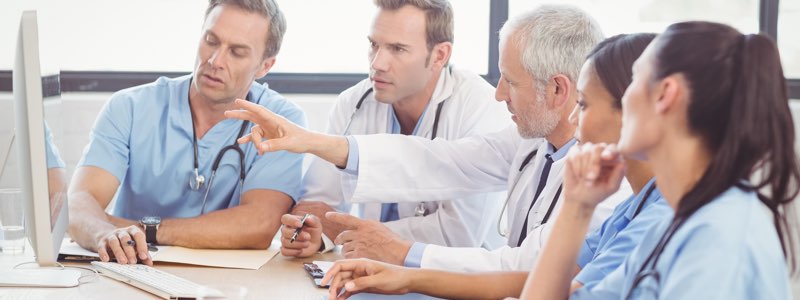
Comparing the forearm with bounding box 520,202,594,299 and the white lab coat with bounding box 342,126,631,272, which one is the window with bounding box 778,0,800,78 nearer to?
the white lab coat with bounding box 342,126,631,272

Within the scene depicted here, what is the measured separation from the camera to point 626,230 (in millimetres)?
1445

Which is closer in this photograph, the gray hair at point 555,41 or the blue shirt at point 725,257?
the blue shirt at point 725,257

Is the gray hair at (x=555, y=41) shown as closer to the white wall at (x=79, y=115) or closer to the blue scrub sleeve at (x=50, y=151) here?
the blue scrub sleeve at (x=50, y=151)

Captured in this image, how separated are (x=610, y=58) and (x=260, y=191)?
122cm

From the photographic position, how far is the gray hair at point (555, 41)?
2.08 meters

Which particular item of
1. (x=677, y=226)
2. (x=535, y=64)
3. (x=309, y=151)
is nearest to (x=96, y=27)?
(x=309, y=151)

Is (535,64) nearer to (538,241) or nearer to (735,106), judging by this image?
(538,241)

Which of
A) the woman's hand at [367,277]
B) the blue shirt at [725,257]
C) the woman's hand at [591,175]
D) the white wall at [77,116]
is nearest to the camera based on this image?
the blue shirt at [725,257]

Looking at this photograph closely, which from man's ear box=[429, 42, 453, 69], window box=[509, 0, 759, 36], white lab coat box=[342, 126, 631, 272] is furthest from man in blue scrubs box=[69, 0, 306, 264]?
window box=[509, 0, 759, 36]

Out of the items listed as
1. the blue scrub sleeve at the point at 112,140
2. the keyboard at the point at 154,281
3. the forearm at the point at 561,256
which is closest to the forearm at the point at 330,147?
the keyboard at the point at 154,281

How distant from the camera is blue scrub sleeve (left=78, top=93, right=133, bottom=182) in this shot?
2.50 meters

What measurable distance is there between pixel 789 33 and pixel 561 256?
10.1ft

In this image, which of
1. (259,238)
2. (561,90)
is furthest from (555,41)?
(259,238)

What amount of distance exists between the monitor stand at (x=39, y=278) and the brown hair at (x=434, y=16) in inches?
52.3
